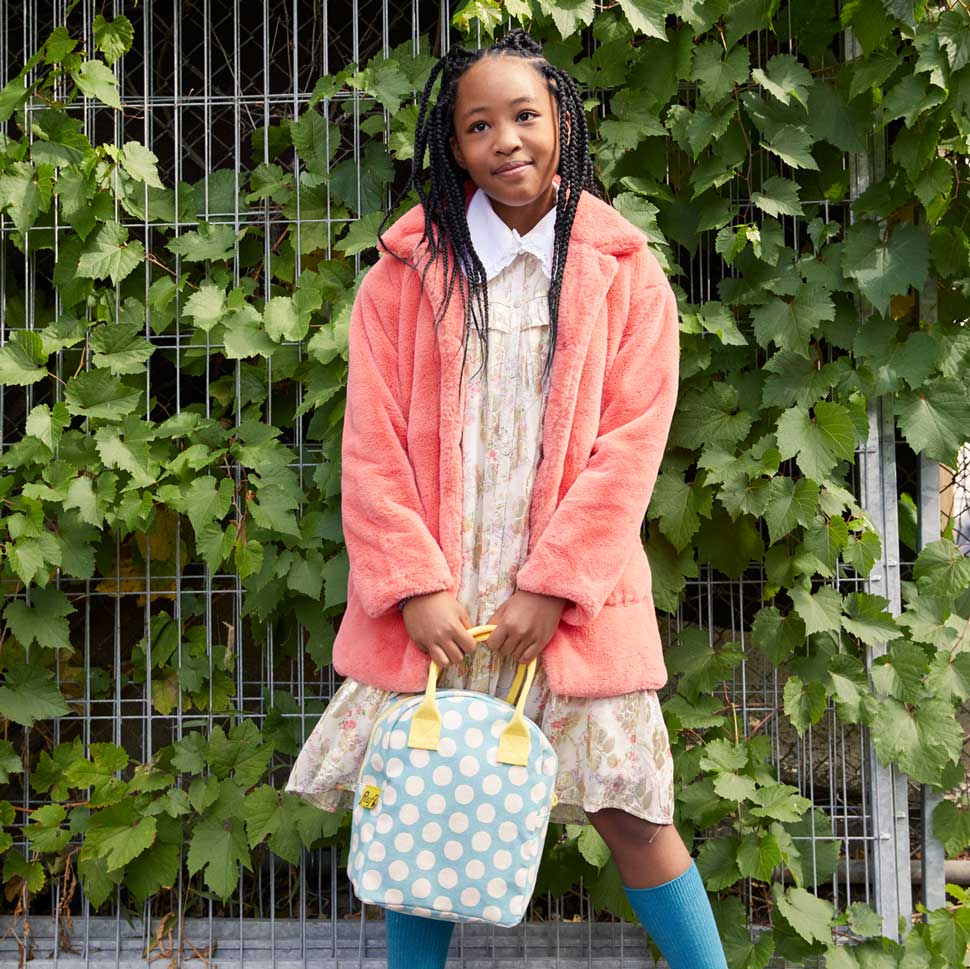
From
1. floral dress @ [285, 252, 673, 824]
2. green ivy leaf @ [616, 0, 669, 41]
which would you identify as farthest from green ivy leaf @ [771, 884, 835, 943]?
green ivy leaf @ [616, 0, 669, 41]

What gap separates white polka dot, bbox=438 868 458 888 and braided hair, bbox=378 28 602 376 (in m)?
0.73

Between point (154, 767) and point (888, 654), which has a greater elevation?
point (888, 654)

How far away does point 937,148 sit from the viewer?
2.27 metres

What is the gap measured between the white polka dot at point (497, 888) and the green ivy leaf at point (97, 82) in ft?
5.49

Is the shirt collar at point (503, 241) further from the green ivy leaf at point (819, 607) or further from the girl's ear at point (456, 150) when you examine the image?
the green ivy leaf at point (819, 607)

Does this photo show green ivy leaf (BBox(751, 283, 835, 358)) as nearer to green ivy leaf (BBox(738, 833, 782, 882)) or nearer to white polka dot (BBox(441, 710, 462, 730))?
green ivy leaf (BBox(738, 833, 782, 882))

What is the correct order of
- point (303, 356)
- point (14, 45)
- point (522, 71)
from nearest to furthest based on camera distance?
point (522, 71)
point (303, 356)
point (14, 45)

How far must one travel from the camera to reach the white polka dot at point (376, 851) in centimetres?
165

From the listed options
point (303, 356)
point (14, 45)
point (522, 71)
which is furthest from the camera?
point (14, 45)

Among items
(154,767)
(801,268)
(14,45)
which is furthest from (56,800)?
(801,268)

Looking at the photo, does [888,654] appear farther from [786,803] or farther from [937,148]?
[937,148]

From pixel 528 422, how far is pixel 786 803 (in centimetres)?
99

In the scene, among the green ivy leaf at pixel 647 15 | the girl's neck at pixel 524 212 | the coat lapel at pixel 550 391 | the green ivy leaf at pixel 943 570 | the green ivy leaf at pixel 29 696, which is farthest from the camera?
the green ivy leaf at pixel 29 696

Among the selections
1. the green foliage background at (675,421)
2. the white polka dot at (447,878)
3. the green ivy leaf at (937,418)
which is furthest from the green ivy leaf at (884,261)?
the white polka dot at (447,878)
